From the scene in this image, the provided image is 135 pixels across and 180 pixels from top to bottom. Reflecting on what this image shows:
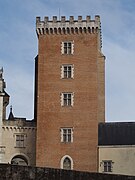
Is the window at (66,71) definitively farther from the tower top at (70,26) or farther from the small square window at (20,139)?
the small square window at (20,139)

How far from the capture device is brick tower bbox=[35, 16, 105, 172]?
4156 centimetres

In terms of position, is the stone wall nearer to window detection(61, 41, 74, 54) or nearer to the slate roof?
the slate roof

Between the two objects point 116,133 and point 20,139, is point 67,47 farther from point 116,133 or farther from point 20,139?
point 20,139

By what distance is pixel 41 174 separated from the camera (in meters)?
16.8

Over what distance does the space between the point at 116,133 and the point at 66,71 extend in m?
6.76

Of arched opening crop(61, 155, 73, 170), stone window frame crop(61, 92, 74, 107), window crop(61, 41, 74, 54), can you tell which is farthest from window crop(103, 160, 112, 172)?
window crop(61, 41, 74, 54)

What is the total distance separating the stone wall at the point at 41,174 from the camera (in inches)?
635

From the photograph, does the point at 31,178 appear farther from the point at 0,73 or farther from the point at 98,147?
the point at 0,73

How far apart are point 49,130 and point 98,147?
4246 millimetres

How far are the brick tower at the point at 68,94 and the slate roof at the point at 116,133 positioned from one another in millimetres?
938

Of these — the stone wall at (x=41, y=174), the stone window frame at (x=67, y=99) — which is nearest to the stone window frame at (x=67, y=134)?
the stone window frame at (x=67, y=99)

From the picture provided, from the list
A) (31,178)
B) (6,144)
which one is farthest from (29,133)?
(31,178)

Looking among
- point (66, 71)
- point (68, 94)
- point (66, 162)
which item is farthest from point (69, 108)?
point (66, 162)

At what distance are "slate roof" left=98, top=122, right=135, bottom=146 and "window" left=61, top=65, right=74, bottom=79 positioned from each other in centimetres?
507
